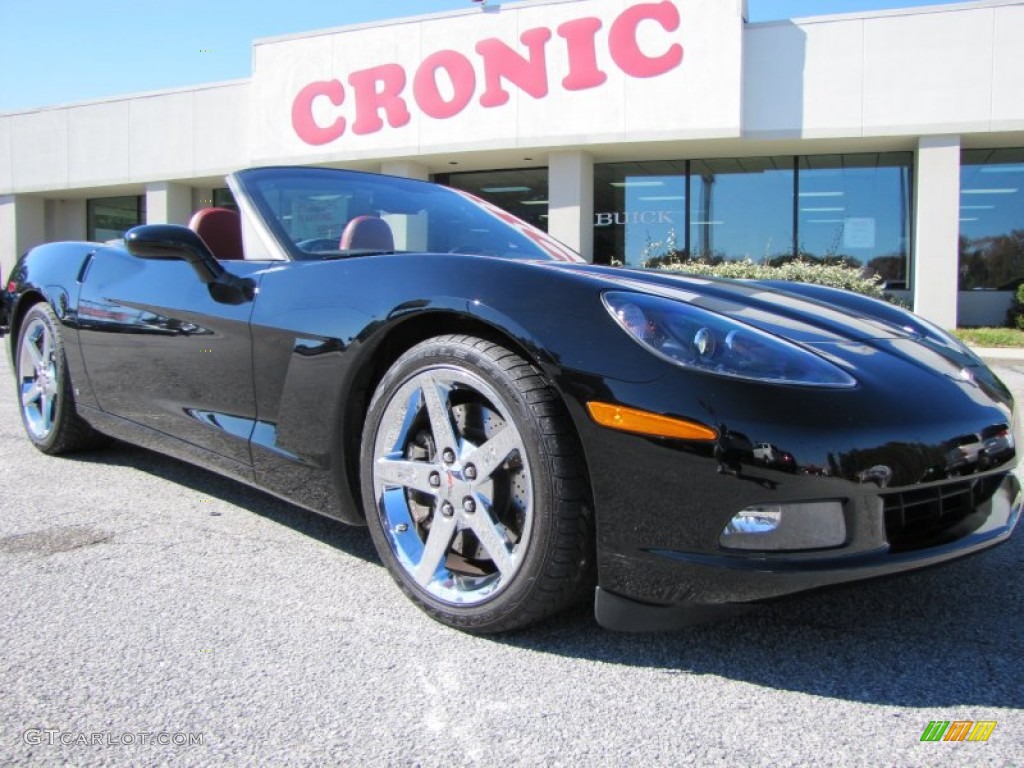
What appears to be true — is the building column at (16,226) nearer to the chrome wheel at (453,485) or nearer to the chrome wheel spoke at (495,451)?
the chrome wheel at (453,485)

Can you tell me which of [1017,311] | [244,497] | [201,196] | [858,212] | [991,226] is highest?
[201,196]

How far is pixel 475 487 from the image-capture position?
1971 mm

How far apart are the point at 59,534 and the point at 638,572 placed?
83.9 inches

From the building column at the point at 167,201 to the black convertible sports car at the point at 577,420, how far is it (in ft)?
60.4

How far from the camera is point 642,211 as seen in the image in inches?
641

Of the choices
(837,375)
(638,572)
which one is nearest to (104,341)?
(638,572)

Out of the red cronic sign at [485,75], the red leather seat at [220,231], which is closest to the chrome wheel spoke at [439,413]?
the red leather seat at [220,231]

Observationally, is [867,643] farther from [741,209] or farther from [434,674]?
[741,209]

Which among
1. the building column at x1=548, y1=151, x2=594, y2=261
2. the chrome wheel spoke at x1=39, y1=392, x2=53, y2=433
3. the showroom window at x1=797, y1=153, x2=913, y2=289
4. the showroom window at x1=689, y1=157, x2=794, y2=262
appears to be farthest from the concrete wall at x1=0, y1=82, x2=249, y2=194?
the chrome wheel spoke at x1=39, y1=392, x2=53, y2=433

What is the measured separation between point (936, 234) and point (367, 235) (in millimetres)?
Result: 13299

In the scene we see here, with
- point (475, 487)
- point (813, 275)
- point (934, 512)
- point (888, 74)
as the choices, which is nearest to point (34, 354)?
point (475, 487)

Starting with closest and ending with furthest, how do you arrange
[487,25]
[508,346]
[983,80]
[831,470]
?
[831,470]
[508,346]
[983,80]
[487,25]

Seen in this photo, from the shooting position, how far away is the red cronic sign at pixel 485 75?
13570mm

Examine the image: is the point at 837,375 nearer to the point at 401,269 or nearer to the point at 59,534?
the point at 401,269
